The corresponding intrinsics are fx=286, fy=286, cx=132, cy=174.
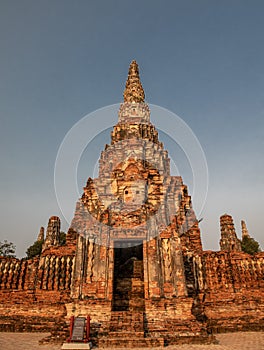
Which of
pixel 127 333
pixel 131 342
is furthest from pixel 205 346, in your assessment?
pixel 127 333

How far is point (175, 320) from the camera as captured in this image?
10.7m

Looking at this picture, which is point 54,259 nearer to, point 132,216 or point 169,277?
point 132,216

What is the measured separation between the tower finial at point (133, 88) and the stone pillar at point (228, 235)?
1527cm

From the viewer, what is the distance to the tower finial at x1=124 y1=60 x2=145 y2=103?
31.1 metres

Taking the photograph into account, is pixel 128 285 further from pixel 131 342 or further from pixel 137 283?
pixel 131 342

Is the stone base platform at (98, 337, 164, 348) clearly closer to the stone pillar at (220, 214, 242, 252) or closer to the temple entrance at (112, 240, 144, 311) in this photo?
the temple entrance at (112, 240, 144, 311)

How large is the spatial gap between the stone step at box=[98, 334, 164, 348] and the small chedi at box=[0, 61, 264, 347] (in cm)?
3

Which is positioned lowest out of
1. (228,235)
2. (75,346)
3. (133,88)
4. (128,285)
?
(75,346)

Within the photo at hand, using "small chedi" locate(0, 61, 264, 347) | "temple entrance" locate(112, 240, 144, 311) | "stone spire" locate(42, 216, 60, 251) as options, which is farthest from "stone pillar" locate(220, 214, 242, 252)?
"stone spire" locate(42, 216, 60, 251)

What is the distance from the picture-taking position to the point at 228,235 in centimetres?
2623

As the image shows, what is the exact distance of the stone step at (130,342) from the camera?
29.3ft

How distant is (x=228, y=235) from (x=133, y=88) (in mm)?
18413

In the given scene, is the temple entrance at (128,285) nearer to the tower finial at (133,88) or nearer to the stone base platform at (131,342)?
the stone base platform at (131,342)

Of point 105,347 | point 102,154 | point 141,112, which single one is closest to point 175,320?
point 105,347
